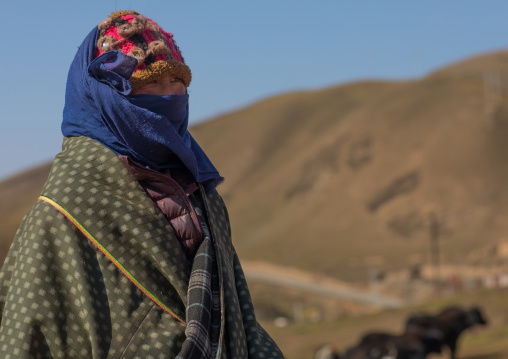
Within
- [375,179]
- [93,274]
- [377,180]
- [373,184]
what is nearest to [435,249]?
[373,184]

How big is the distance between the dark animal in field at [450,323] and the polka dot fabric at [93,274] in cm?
1619

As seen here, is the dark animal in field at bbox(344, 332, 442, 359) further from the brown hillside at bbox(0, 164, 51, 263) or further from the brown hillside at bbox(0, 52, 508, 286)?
the brown hillside at bbox(0, 164, 51, 263)

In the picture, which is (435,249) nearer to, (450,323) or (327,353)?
(450,323)

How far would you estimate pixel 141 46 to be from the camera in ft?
7.69

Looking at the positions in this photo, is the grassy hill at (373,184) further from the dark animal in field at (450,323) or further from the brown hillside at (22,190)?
the brown hillside at (22,190)

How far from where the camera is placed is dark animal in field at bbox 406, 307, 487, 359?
60.8 feet

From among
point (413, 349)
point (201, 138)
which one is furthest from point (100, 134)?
point (201, 138)

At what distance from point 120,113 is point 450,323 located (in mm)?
18091

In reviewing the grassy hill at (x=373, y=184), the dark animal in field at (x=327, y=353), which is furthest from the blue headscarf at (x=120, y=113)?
the grassy hill at (x=373, y=184)

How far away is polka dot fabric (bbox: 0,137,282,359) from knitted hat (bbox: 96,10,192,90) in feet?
0.89

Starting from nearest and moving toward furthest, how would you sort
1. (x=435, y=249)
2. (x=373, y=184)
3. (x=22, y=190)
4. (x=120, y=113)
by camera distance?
(x=120, y=113)
(x=435, y=249)
(x=373, y=184)
(x=22, y=190)

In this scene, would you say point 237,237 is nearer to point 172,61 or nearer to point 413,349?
point 413,349

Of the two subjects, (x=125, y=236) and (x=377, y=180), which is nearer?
(x=125, y=236)

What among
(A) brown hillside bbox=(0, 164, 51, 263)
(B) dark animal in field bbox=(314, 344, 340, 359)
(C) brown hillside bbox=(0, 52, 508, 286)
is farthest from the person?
(A) brown hillside bbox=(0, 164, 51, 263)
